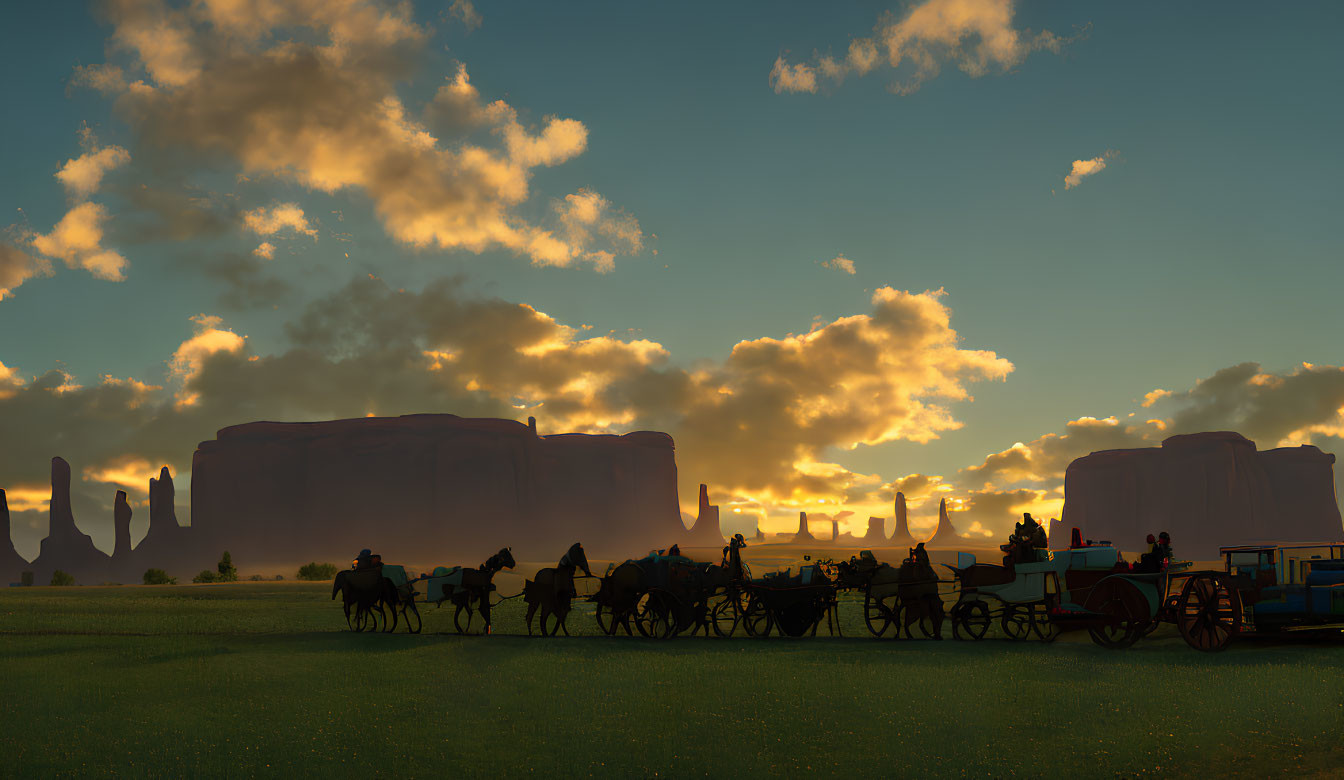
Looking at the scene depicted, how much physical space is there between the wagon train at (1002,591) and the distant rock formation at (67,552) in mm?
115577

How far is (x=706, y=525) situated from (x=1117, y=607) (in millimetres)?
155870

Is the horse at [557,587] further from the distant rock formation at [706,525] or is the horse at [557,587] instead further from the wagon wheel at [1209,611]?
the distant rock formation at [706,525]

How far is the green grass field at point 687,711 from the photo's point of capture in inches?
369

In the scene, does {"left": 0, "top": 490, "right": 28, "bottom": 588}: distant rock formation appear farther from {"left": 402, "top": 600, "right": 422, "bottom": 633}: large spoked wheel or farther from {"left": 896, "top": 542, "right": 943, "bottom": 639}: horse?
{"left": 896, "top": 542, "right": 943, "bottom": 639}: horse

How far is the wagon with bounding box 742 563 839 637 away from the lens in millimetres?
19188

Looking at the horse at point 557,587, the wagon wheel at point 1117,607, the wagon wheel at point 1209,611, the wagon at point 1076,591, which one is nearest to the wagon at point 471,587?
the horse at point 557,587

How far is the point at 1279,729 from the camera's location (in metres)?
9.81

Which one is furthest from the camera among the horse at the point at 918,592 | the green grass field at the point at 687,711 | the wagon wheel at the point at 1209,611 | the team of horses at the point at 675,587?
the team of horses at the point at 675,587

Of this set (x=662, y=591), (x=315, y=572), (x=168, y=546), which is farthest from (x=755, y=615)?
(x=168, y=546)

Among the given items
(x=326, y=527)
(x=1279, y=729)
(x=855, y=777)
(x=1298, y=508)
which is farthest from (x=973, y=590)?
(x=1298, y=508)

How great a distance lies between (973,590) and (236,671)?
44.8 ft

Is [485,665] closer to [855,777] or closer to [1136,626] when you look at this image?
[855,777]

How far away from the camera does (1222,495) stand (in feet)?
413

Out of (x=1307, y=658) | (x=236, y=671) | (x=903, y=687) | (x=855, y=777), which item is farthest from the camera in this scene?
(x=236, y=671)
